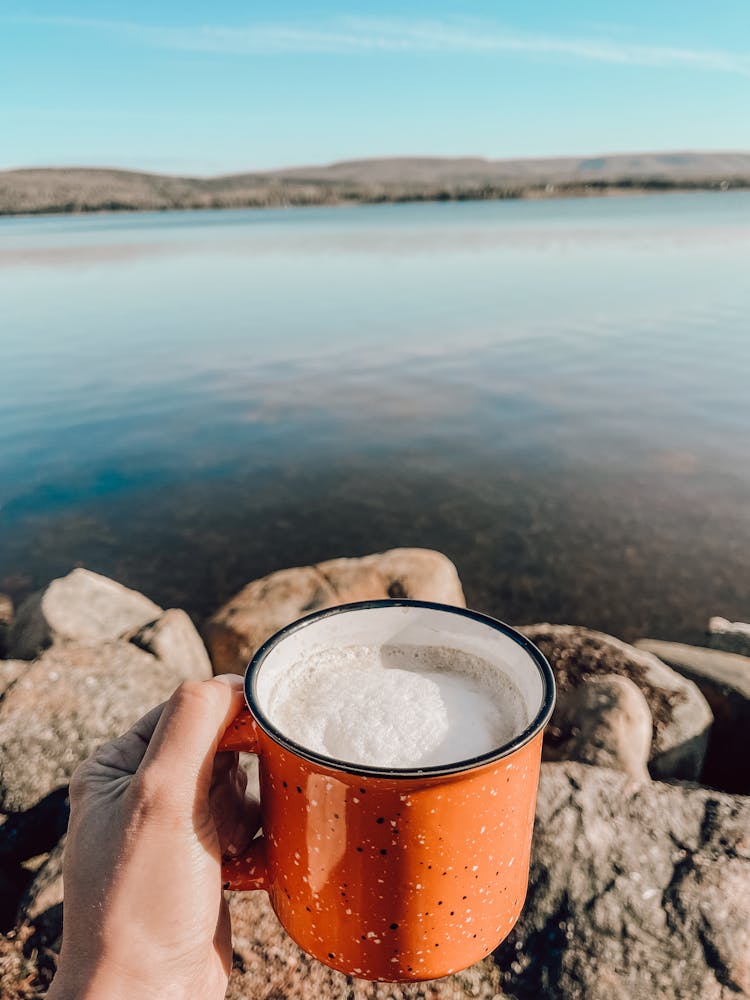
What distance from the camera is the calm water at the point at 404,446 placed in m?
7.85

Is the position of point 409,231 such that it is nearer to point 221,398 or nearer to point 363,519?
point 221,398

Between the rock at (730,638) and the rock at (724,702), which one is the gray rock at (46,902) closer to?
the rock at (724,702)

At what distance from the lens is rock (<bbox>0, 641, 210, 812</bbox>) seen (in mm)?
3145

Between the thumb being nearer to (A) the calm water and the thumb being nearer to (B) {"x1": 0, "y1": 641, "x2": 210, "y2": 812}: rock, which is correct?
(B) {"x1": 0, "y1": 641, "x2": 210, "y2": 812}: rock

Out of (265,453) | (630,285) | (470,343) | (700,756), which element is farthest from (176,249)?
(700,756)

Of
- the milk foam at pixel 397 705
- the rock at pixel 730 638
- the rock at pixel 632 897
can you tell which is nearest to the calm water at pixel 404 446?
the rock at pixel 730 638

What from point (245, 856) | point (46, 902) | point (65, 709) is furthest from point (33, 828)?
point (245, 856)

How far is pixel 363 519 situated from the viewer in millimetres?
8695

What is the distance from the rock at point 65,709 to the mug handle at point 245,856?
6.86 ft

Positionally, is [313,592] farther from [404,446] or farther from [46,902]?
[404,446]

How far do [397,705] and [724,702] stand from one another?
13.6 feet

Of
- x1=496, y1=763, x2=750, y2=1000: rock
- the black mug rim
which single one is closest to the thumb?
the black mug rim

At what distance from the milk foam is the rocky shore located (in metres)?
1.16

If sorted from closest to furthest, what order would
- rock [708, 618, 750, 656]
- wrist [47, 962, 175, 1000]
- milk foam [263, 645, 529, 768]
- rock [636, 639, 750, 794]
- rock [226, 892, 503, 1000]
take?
milk foam [263, 645, 529, 768], wrist [47, 962, 175, 1000], rock [226, 892, 503, 1000], rock [636, 639, 750, 794], rock [708, 618, 750, 656]
